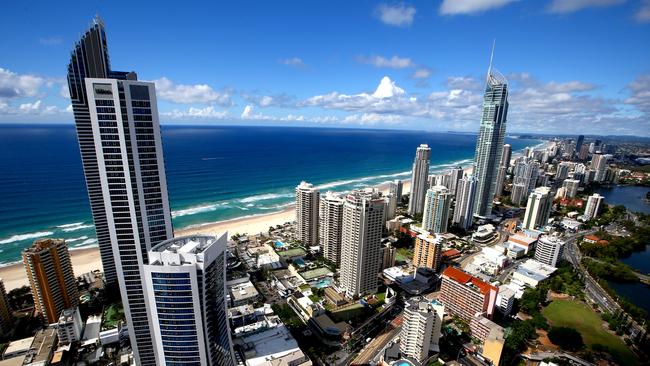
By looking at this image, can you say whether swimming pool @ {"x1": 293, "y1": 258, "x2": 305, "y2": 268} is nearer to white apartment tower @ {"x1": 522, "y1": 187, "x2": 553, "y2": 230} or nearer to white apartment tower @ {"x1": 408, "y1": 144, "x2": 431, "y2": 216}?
white apartment tower @ {"x1": 408, "y1": 144, "x2": 431, "y2": 216}

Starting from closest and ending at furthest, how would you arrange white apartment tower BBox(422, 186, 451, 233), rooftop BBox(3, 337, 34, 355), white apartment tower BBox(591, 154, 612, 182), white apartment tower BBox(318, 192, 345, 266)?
rooftop BBox(3, 337, 34, 355)
white apartment tower BBox(318, 192, 345, 266)
white apartment tower BBox(422, 186, 451, 233)
white apartment tower BBox(591, 154, 612, 182)

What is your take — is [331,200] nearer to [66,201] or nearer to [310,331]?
[310,331]

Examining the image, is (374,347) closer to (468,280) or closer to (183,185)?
(468,280)

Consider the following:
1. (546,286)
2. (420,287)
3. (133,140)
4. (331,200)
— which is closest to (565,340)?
(546,286)

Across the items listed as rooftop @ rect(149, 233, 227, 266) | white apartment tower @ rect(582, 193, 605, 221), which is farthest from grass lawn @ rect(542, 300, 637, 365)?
white apartment tower @ rect(582, 193, 605, 221)

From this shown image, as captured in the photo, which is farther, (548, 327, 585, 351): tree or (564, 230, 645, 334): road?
(564, 230, 645, 334): road

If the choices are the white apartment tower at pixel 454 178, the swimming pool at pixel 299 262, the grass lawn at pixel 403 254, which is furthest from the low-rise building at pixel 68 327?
the white apartment tower at pixel 454 178
